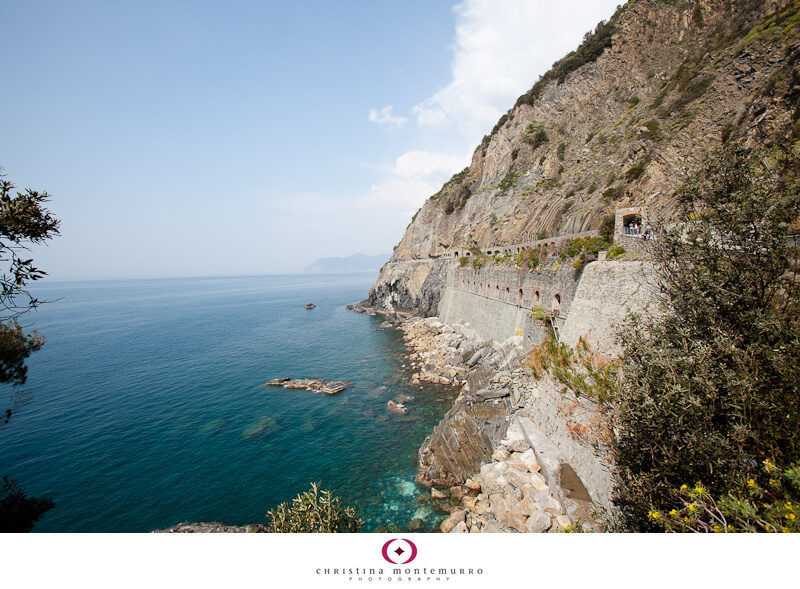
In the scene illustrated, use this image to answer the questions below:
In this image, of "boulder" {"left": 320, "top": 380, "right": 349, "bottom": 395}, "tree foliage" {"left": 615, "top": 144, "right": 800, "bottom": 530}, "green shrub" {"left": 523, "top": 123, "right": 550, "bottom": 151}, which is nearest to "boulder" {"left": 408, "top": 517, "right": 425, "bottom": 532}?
"tree foliage" {"left": 615, "top": 144, "right": 800, "bottom": 530}

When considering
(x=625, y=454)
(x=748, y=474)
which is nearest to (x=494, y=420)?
(x=625, y=454)

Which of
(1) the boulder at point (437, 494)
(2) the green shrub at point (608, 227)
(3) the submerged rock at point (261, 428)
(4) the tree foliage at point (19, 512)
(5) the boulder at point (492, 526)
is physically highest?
(2) the green shrub at point (608, 227)

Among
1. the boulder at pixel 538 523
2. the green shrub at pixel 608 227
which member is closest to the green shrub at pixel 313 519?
the boulder at pixel 538 523

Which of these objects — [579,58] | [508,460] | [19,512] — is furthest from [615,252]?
[579,58]

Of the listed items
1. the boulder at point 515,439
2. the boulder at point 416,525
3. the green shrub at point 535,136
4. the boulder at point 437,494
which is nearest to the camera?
the boulder at point 416,525

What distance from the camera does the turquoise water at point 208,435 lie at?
15289 millimetres

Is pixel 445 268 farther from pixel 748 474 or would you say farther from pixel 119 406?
pixel 748 474

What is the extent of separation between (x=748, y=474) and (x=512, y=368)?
1502 centimetres

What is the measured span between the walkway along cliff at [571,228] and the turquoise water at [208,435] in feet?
10.4

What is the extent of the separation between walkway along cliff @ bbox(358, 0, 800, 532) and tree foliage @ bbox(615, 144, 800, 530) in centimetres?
143

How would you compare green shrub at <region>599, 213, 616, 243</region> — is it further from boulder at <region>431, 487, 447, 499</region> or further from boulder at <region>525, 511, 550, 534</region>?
boulder at <region>431, 487, 447, 499</region>
